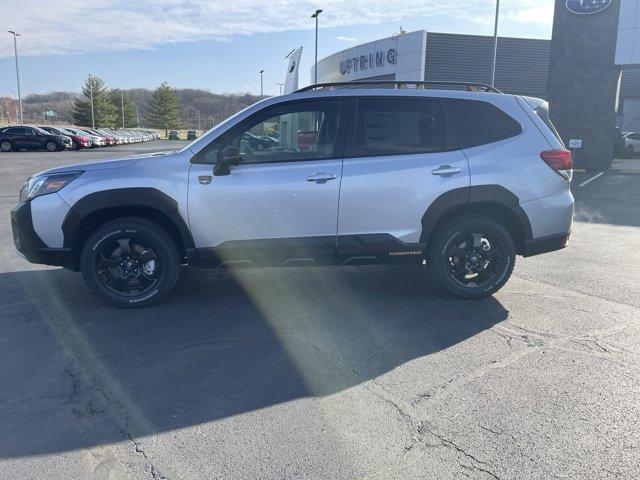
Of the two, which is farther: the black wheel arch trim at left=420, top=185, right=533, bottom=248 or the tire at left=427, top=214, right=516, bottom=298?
the tire at left=427, top=214, right=516, bottom=298

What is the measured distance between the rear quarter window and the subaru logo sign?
18.2 m

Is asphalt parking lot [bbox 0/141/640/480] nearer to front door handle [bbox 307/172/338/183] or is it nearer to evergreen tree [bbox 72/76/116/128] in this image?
front door handle [bbox 307/172/338/183]

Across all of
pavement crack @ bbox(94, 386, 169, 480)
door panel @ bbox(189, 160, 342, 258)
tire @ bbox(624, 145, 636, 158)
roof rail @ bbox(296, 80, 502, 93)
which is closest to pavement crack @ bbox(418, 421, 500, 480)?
pavement crack @ bbox(94, 386, 169, 480)

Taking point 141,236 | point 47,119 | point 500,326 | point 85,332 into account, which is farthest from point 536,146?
point 47,119

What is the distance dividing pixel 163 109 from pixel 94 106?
27.7 meters

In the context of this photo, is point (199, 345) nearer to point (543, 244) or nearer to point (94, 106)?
point (543, 244)

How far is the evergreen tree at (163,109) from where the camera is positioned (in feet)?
392

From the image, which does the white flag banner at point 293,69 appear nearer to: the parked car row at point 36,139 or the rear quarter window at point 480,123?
the parked car row at point 36,139

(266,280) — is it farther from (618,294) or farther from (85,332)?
(618,294)

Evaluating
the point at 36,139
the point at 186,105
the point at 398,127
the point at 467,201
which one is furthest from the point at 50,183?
the point at 186,105

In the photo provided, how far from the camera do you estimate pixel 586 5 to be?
20.1 meters

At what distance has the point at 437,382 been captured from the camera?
371cm

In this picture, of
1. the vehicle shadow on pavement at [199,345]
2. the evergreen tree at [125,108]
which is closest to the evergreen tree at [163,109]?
the evergreen tree at [125,108]

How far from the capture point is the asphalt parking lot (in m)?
2.86
